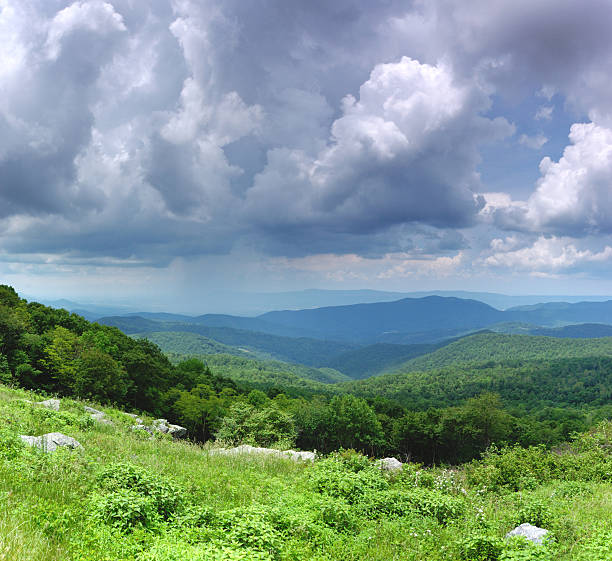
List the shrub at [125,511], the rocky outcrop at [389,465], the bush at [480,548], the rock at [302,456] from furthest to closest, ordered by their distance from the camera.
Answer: the rock at [302,456] < the rocky outcrop at [389,465] < the bush at [480,548] < the shrub at [125,511]

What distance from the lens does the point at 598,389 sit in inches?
6043

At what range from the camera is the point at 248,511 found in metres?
6.77

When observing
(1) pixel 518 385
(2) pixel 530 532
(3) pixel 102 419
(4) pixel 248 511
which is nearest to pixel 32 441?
(4) pixel 248 511

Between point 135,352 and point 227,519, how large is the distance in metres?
56.2

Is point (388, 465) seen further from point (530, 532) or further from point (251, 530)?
point (251, 530)

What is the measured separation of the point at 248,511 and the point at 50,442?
6.54 m

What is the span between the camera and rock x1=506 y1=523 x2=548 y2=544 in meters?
7.56

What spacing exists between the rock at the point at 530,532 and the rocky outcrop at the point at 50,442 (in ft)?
36.6

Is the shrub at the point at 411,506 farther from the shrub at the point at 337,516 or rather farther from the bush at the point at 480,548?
the bush at the point at 480,548

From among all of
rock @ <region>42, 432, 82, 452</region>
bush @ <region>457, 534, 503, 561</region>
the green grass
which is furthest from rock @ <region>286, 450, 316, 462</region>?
bush @ <region>457, 534, 503, 561</region>

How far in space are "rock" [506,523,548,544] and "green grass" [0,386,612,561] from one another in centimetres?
30

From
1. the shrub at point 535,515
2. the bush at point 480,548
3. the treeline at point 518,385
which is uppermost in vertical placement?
the bush at point 480,548

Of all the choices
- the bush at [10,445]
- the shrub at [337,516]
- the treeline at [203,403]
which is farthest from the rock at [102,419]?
the treeline at [203,403]

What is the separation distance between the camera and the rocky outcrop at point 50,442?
9.31 m
